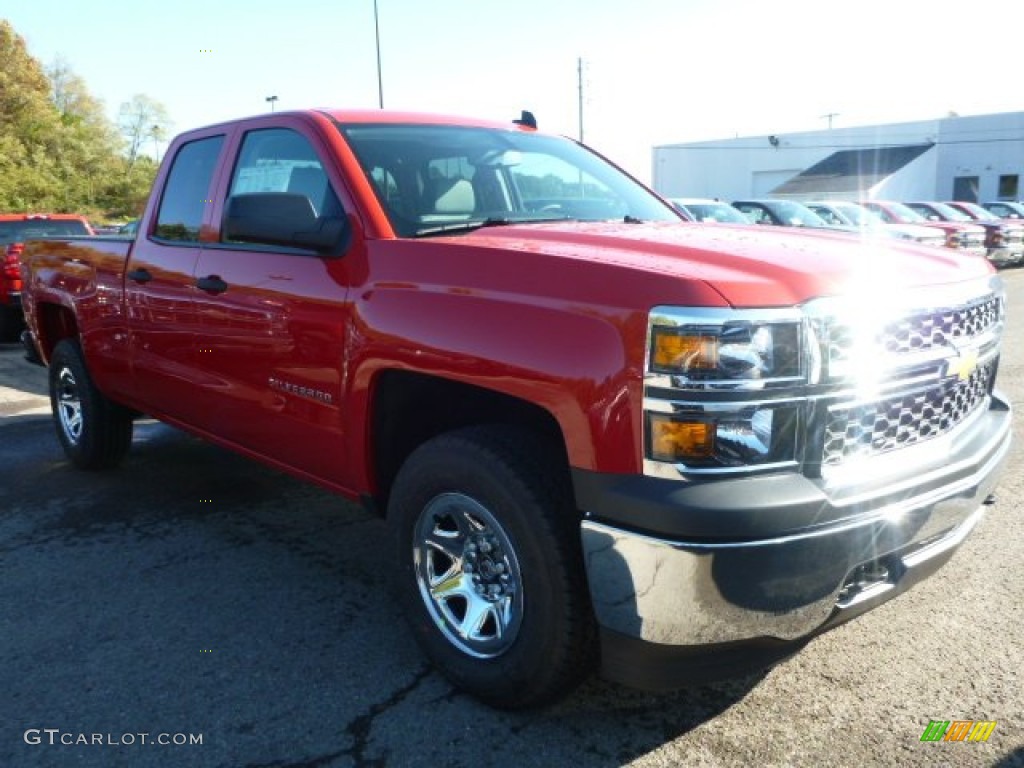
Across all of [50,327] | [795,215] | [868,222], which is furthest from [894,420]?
[868,222]

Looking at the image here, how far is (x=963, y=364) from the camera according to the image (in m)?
2.70

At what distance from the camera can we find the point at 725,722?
2691 mm

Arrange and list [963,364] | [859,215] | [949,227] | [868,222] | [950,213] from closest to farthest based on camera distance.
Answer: [963,364] → [868,222] → [949,227] → [859,215] → [950,213]

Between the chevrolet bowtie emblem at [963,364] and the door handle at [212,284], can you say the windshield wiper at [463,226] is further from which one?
the chevrolet bowtie emblem at [963,364]

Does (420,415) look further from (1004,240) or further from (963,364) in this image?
(1004,240)

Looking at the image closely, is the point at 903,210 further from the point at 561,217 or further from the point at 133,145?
the point at 133,145

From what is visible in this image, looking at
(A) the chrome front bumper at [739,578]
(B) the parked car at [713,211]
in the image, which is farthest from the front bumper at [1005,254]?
(A) the chrome front bumper at [739,578]

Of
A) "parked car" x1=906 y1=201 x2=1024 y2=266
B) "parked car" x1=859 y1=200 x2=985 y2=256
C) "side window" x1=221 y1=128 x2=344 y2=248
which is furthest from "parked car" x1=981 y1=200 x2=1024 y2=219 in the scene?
"side window" x1=221 y1=128 x2=344 y2=248

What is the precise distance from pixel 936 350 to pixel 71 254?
186 inches

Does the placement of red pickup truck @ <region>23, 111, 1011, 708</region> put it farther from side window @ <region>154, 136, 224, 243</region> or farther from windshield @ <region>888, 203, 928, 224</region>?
windshield @ <region>888, 203, 928, 224</region>

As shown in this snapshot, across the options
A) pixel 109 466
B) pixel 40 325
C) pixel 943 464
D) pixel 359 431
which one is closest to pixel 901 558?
pixel 943 464

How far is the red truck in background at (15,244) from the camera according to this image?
35.9 ft

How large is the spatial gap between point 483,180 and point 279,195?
3.05 ft

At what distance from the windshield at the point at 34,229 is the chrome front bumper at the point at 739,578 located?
11.1 m
